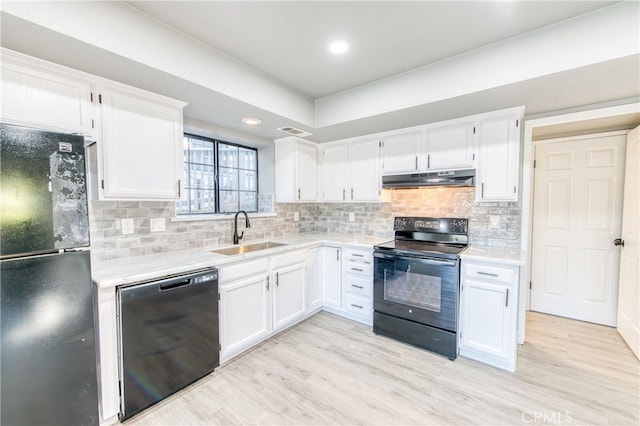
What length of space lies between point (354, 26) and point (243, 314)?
2.45 metres

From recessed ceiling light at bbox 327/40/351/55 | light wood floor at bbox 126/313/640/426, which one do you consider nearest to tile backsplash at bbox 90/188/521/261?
light wood floor at bbox 126/313/640/426

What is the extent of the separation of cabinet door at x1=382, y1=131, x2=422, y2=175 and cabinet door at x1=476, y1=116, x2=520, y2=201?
620 millimetres

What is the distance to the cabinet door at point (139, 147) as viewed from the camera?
6.22 feet

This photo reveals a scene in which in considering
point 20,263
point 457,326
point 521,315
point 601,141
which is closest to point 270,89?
point 20,263

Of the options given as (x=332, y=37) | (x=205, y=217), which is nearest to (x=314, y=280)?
(x=205, y=217)

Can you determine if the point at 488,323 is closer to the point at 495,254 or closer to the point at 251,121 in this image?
the point at 495,254

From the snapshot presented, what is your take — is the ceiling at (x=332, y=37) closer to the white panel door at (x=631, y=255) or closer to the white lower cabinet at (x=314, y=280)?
the white panel door at (x=631, y=255)

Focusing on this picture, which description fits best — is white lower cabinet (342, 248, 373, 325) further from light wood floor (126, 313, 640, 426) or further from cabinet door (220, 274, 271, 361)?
cabinet door (220, 274, 271, 361)

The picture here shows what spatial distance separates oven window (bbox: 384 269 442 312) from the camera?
8.34 ft

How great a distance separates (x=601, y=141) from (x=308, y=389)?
392 cm

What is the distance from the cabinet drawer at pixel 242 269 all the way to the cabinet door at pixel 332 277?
95cm

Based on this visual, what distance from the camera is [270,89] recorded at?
2486 mm

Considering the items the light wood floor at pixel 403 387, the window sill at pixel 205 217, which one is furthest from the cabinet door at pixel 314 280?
the window sill at pixel 205 217

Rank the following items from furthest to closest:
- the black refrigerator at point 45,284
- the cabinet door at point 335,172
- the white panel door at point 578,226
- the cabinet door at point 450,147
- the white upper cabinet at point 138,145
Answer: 1. the cabinet door at point 335,172
2. the white panel door at point 578,226
3. the cabinet door at point 450,147
4. the white upper cabinet at point 138,145
5. the black refrigerator at point 45,284
